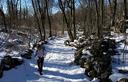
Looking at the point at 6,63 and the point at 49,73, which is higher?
the point at 6,63

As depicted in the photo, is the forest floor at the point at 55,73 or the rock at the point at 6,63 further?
the rock at the point at 6,63

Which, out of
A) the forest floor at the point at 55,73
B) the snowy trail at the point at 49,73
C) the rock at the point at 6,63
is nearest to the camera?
the forest floor at the point at 55,73

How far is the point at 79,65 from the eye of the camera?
942 inches

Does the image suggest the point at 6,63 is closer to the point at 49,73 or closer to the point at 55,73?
the point at 49,73

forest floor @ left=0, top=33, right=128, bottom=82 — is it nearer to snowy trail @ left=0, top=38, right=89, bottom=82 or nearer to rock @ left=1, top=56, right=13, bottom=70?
snowy trail @ left=0, top=38, right=89, bottom=82

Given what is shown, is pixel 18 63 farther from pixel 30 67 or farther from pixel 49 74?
pixel 49 74

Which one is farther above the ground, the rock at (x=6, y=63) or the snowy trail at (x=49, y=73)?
the rock at (x=6, y=63)

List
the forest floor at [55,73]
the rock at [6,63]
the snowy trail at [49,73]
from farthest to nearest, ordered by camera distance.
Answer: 1. the rock at [6,63]
2. the snowy trail at [49,73]
3. the forest floor at [55,73]

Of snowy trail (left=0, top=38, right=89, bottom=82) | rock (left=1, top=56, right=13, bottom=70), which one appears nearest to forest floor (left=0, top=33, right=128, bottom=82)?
snowy trail (left=0, top=38, right=89, bottom=82)

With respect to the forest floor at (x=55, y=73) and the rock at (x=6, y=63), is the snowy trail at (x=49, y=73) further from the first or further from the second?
the rock at (x=6, y=63)

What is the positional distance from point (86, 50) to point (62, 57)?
5325mm

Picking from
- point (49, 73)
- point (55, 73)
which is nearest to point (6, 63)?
point (49, 73)

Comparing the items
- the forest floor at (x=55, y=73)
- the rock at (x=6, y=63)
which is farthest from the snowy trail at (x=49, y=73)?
the rock at (x=6, y=63)

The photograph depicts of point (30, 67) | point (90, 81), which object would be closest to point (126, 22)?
point (30, 67)
